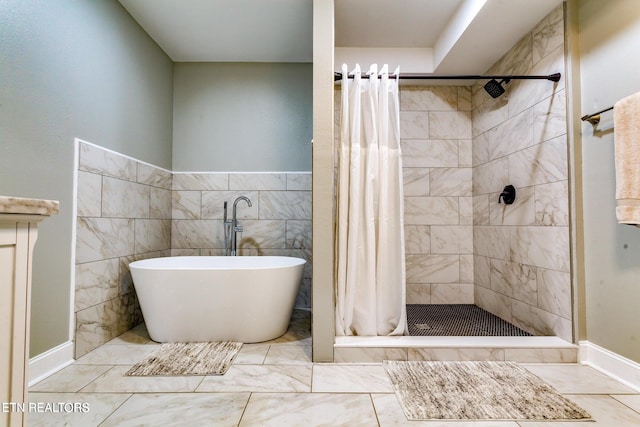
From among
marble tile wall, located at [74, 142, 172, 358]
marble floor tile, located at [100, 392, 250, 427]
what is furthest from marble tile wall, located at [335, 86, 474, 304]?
marble floor tile, located at [100, 392, 250, 427]

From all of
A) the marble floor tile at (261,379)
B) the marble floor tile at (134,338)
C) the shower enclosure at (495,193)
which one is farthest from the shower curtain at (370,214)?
the marble floor tile at (134,338)

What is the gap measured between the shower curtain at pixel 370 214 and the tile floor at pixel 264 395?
34cm

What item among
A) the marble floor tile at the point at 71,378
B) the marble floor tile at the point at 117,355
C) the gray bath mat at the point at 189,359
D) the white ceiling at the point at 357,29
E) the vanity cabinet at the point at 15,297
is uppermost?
the white ceiling at the point at 357,29

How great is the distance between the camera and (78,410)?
1420 mm

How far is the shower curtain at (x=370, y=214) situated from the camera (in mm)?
2047

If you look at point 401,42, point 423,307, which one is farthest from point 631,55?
point 423,307

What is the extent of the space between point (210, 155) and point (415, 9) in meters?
2.19

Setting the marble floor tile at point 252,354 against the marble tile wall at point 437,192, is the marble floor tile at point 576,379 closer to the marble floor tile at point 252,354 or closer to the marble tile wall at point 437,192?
the marble tile wall at point 437,192

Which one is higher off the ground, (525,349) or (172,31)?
(172,31)

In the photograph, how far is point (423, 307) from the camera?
2951mm

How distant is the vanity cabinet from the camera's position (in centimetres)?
72

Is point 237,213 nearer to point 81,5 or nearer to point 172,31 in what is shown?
Result: point 172,31

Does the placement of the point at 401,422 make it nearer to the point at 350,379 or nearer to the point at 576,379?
the point at 350,379

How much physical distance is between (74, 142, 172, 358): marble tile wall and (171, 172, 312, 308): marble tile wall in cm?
33
